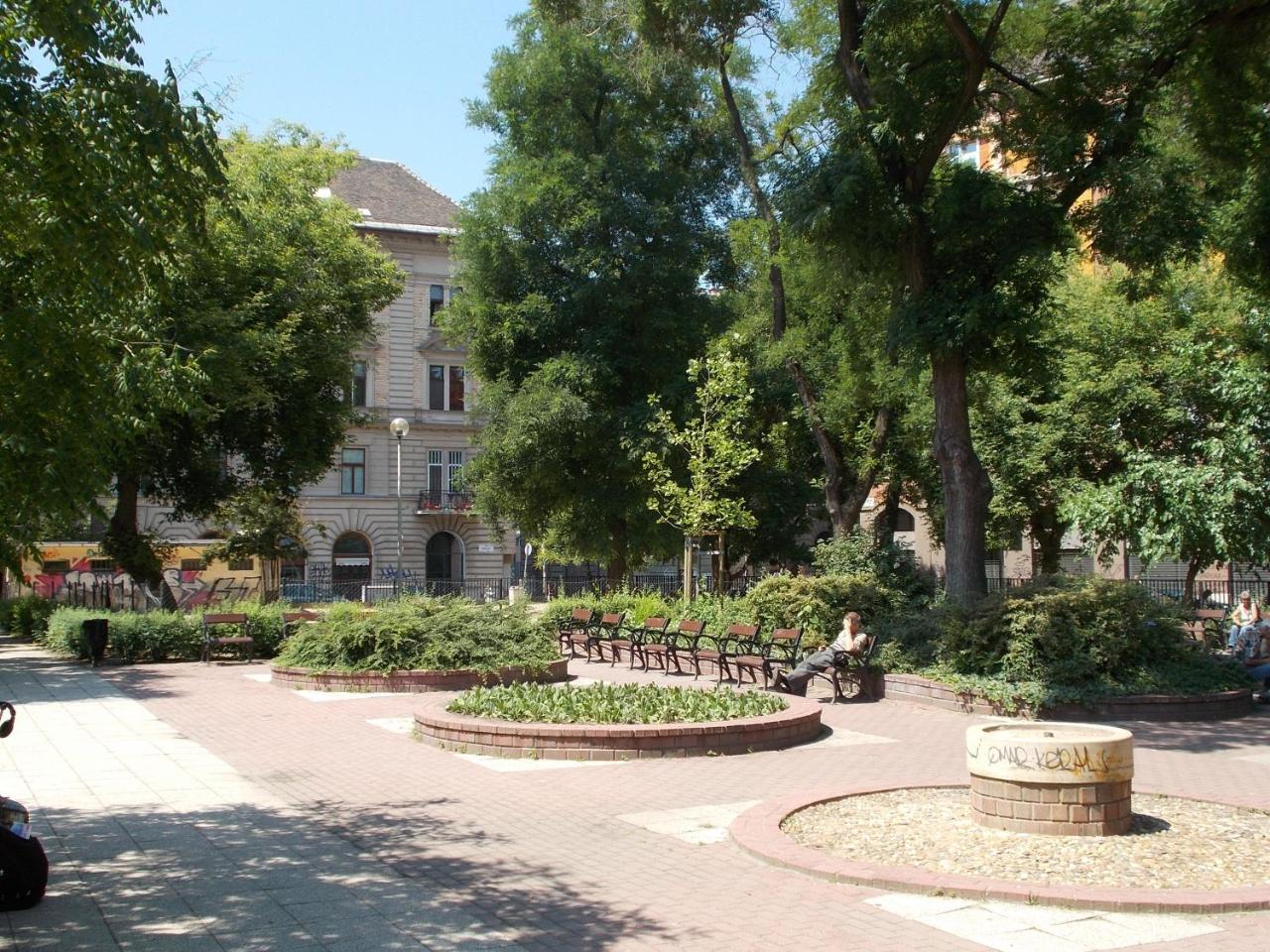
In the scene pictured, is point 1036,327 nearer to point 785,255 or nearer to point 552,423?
point 785,255

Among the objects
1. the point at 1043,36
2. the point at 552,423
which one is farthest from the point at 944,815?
the point at 552,423

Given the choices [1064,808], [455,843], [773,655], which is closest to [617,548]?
[773,655]

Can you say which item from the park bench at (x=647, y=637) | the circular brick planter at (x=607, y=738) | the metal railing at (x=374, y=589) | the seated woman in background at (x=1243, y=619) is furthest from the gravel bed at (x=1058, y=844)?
the metal railing at (x=374, y=589)

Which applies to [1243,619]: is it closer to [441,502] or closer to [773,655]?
[773,655]

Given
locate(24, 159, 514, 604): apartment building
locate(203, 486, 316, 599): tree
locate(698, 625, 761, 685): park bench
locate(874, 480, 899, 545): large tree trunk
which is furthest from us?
locate(24, 159, 514, 604): apartment building

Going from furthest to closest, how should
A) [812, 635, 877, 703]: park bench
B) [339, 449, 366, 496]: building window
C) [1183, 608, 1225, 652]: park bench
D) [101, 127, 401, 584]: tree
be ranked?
[339, 449, 366, 496]: building window < [101, 127, 401, 584]: tree < [1183, 608, 1225, 652]: park bench < [812, 635, 877, 703]: park bench

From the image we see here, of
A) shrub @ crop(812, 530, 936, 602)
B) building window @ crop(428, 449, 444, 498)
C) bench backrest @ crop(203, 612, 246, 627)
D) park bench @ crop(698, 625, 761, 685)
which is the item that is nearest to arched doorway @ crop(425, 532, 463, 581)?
building window @ crop(428, 449, 444, 498)

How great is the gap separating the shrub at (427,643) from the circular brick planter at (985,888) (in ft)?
31.6

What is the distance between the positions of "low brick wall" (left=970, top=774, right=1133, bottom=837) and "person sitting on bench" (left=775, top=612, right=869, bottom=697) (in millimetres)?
7738

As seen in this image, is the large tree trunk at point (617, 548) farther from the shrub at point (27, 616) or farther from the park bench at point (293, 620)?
the shrub at point (27, 616)

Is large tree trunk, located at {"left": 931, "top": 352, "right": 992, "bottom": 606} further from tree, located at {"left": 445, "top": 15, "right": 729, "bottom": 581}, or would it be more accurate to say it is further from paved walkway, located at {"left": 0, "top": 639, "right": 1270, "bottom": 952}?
tree, located at {"left": 445, "top": 15, "right": 729, "bottom": 581}

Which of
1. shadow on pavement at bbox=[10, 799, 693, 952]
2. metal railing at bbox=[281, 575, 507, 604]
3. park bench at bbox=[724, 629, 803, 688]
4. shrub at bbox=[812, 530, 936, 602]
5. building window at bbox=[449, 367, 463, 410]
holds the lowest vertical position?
shadow on pavement at bbox=[10, 799, 693, 952]

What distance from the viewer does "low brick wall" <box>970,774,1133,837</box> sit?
7758 millimetres

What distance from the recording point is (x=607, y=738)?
1135 cm
